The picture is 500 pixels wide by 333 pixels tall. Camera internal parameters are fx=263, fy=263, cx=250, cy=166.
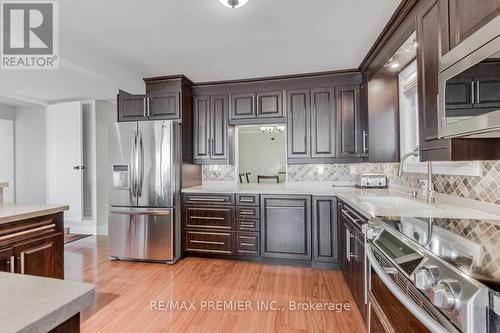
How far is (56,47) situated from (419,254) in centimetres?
328

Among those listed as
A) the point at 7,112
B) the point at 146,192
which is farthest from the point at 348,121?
the point at 7,112

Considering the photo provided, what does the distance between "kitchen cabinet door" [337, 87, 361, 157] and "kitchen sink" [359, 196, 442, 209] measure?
1044mm

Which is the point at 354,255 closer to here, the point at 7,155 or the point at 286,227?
the point at 286,227

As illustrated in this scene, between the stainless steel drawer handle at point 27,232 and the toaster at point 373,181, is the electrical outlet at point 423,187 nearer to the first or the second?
the toaster at point 373,181

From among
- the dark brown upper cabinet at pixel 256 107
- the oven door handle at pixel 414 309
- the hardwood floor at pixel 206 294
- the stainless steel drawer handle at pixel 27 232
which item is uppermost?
the dark brown upper cabinet at pixel 256 107

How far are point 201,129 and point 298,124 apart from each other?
1.33 metres

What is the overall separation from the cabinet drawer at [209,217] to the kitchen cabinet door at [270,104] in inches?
51.9

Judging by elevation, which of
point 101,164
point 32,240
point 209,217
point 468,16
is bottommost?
point 209,217

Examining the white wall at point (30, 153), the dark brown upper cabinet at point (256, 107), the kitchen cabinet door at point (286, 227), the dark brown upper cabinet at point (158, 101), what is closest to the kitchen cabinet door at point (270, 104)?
the dark brown upper cabinet at point (256, 107)

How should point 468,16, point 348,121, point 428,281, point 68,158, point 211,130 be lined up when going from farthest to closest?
point 68,158
point 211,130
point 348,121
point 468,16
point 428,281

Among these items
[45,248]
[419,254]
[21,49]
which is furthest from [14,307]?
[21,49]

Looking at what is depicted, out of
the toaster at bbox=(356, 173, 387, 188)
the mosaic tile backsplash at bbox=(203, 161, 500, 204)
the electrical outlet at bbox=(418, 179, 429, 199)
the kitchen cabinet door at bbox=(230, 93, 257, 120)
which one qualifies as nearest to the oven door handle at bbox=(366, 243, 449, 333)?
the mosaic tile backsplash at bbox=(203, 161, 500, 204)

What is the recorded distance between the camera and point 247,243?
10.4ft

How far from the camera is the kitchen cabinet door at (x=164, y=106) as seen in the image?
339cm
